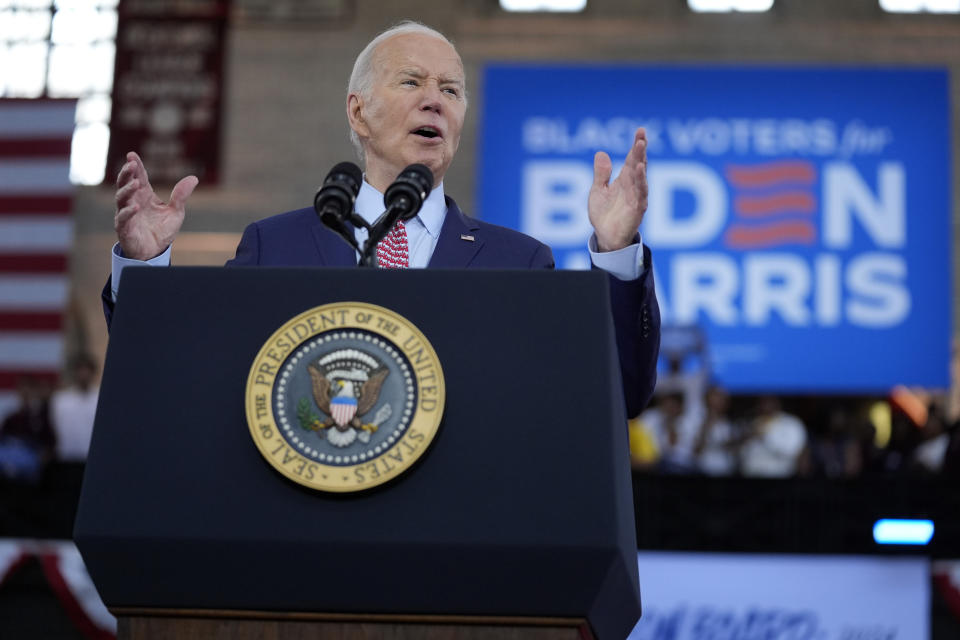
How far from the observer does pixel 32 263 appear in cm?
754

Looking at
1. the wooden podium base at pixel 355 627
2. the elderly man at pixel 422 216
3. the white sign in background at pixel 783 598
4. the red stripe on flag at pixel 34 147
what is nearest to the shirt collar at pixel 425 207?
the elderly man at pixel 422 216

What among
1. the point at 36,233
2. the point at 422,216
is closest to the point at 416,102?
the point at 422,216

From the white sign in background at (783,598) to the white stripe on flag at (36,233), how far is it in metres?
4.00

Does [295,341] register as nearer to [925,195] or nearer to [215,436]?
[215,436]

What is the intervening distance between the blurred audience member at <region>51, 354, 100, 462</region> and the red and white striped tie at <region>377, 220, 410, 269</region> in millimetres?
5961

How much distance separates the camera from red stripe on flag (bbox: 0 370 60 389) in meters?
7.16

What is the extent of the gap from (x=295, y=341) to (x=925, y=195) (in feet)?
34.3

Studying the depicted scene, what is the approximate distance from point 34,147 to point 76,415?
5.18 feet

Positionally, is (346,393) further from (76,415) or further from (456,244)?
(76,415)

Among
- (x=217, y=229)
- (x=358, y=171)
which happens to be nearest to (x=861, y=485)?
(x=358, y=171)

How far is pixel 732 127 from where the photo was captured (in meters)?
11.1

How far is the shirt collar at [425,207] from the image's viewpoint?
179 cm

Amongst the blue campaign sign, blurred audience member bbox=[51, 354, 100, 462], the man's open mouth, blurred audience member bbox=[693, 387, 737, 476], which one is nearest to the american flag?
blurred audience member bbox=[51, 354, 100, 462]

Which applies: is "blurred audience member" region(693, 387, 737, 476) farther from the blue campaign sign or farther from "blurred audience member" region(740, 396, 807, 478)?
the blue campaign sign
